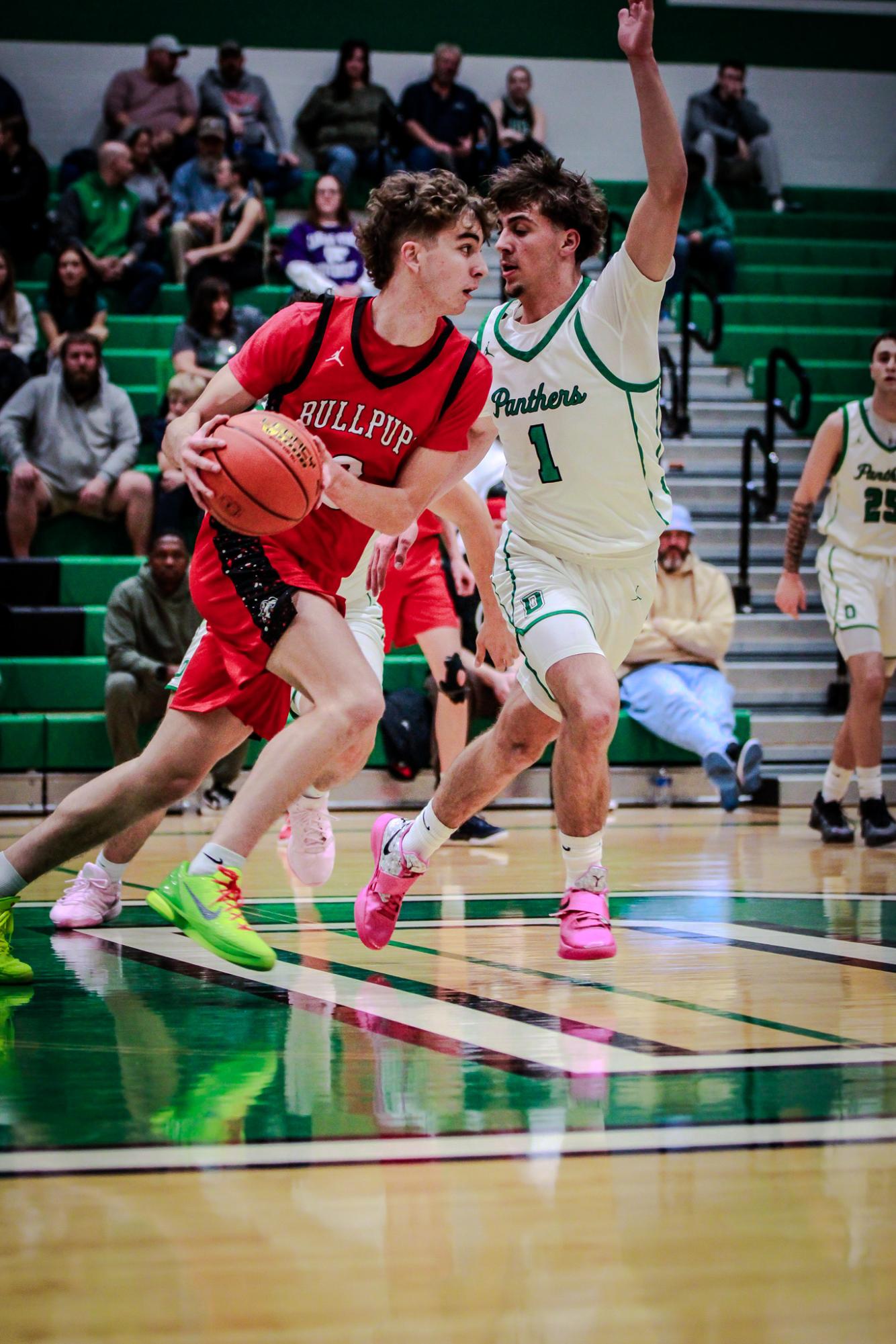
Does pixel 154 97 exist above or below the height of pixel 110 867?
above

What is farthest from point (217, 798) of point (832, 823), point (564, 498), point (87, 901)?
point (564, 498)

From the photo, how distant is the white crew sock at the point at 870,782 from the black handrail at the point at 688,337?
4.82 meters

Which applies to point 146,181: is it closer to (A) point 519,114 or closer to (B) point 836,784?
(A) point 519,114

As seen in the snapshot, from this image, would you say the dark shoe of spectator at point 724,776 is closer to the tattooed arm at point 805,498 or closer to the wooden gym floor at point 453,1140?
the tattooed arm at point 805,498

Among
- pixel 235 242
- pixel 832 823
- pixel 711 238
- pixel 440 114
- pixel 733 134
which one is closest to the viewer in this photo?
pixel 832 823

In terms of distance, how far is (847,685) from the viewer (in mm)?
9844

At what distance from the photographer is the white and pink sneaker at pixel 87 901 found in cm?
455

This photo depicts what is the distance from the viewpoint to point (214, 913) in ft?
10.9

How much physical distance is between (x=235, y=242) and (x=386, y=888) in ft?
26.9

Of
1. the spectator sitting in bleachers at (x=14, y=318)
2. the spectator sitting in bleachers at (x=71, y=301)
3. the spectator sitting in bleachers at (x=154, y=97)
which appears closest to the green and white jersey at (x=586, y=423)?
the spectator sitting in bleachers at (x=14, y=318)

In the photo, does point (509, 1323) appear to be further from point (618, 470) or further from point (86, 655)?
point (86, 655)

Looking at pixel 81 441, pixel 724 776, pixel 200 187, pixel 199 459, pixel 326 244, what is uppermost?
pixel 200 187

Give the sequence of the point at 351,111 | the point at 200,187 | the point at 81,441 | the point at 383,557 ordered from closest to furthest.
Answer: the point at 383,557
the point at 81,441
the point at 200,187
the point at 351,111

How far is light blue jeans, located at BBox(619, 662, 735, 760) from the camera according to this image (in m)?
8.24
